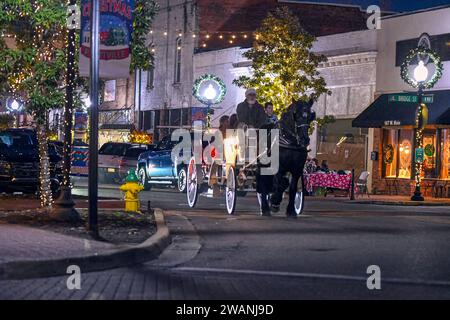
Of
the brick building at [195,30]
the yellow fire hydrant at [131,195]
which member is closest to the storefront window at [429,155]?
the brick building at [195,30]

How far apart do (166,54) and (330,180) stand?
67.0 feet

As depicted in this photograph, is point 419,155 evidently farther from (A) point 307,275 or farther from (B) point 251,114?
(A) point 307,275

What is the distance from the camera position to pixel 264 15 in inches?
1962

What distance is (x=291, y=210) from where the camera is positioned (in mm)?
18266

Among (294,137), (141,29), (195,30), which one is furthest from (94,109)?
(195,30)

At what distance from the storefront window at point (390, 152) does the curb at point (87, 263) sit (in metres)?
24.3

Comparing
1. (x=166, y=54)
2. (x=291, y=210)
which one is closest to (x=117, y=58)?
(x=291, y=210)

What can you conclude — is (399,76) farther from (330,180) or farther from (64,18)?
(64,18)

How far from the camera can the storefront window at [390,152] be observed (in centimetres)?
3612

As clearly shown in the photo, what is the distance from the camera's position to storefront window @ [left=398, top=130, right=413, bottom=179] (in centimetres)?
3534

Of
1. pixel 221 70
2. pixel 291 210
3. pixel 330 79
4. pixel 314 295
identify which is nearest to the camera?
pixel 314 295

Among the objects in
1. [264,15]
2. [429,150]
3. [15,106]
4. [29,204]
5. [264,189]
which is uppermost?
[264,15]

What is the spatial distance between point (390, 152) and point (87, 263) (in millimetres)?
26464

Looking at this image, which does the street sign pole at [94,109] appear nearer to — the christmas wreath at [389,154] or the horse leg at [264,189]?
the horse leg at [264,189]
